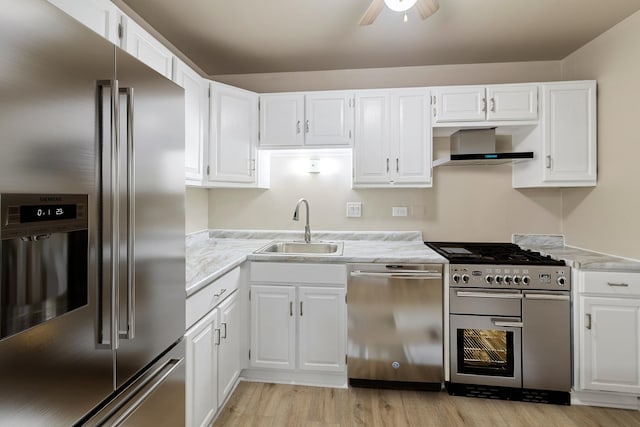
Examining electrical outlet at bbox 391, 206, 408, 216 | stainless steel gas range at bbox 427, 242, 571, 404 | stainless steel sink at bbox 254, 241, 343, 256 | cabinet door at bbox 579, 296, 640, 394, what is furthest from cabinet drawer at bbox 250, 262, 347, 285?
cabinet door at bbox 579, 296, 640, 394

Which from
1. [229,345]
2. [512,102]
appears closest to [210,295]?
[229,345]

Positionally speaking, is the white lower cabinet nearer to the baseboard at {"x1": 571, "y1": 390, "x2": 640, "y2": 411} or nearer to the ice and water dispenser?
the ice and water dispenser

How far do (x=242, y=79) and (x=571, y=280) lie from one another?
10.1ft

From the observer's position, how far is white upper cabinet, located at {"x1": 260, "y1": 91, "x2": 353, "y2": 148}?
102 inches

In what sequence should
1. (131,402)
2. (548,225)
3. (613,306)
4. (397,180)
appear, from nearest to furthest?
(131,402)
(613,306)
(397,180)
(548,225)

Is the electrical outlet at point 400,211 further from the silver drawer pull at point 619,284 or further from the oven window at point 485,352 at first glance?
the silver drawer pull at point 619,284

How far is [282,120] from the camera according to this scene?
2.64 m

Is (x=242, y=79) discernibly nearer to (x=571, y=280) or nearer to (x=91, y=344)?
(x=91, y=344)

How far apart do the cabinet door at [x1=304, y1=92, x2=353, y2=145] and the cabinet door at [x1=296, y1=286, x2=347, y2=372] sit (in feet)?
3.92

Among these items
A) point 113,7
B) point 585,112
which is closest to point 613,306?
point 585,112

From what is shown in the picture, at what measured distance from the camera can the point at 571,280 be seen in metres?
2.08

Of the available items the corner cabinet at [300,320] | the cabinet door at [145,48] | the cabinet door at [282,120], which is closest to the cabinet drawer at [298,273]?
the corner cabinet at [300,320]

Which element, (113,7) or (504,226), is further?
(504,226)

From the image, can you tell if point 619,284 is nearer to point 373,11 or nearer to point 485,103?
point 485,103
